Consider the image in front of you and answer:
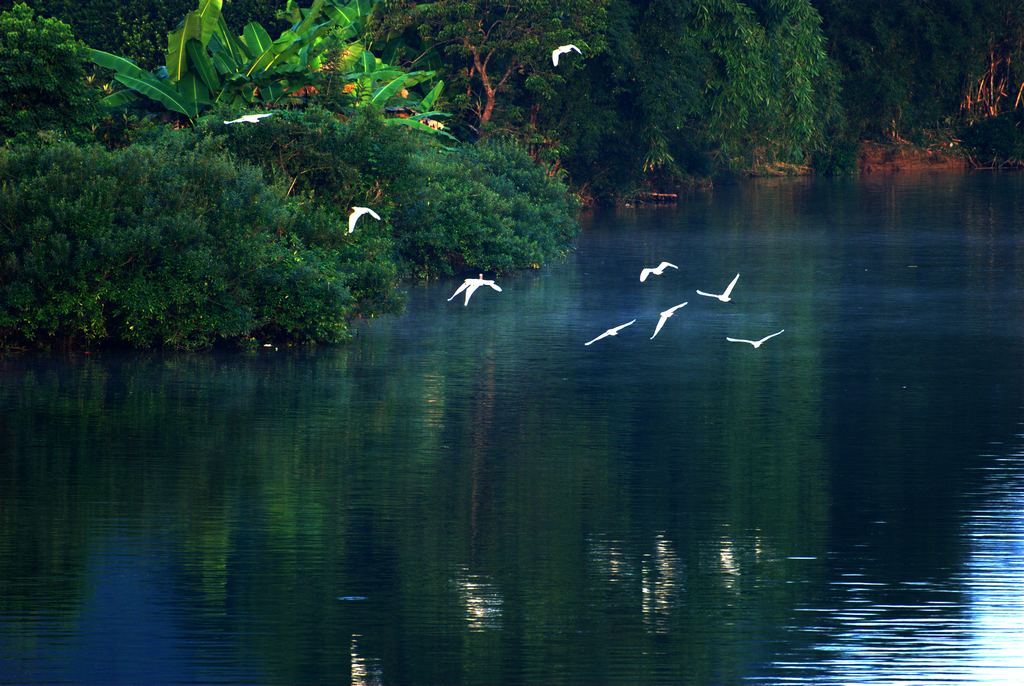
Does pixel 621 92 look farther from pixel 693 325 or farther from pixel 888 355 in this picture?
pixel 888 355

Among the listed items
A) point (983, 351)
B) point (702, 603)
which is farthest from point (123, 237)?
point (702, 603)

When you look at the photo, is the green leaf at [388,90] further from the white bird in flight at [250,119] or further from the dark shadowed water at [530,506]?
the dark shadowed water at [530,506]

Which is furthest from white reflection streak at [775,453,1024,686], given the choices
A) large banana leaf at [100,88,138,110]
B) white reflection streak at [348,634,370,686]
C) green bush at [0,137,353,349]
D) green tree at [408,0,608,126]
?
green tree at [408,0,608,126]

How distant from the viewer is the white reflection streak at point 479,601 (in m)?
10.6

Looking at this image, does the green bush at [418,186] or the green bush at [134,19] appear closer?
the green bush at [418,186]

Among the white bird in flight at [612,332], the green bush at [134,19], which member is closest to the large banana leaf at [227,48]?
the white bird in flight at [612,332]

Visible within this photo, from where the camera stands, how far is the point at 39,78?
2453cm

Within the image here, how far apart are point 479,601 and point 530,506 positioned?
8.92 ft

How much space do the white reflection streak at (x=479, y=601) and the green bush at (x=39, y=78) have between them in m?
14.4

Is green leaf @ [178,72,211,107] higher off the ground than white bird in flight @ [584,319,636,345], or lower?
higher

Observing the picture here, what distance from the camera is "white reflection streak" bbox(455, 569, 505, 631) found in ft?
34.7

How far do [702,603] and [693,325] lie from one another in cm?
1408

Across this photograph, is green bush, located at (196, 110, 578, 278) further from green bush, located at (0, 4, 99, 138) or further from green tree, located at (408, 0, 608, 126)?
green tree, located at (408, 0, 608, 126)

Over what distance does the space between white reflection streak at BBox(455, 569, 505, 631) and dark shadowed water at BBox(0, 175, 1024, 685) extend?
2 centimetres
